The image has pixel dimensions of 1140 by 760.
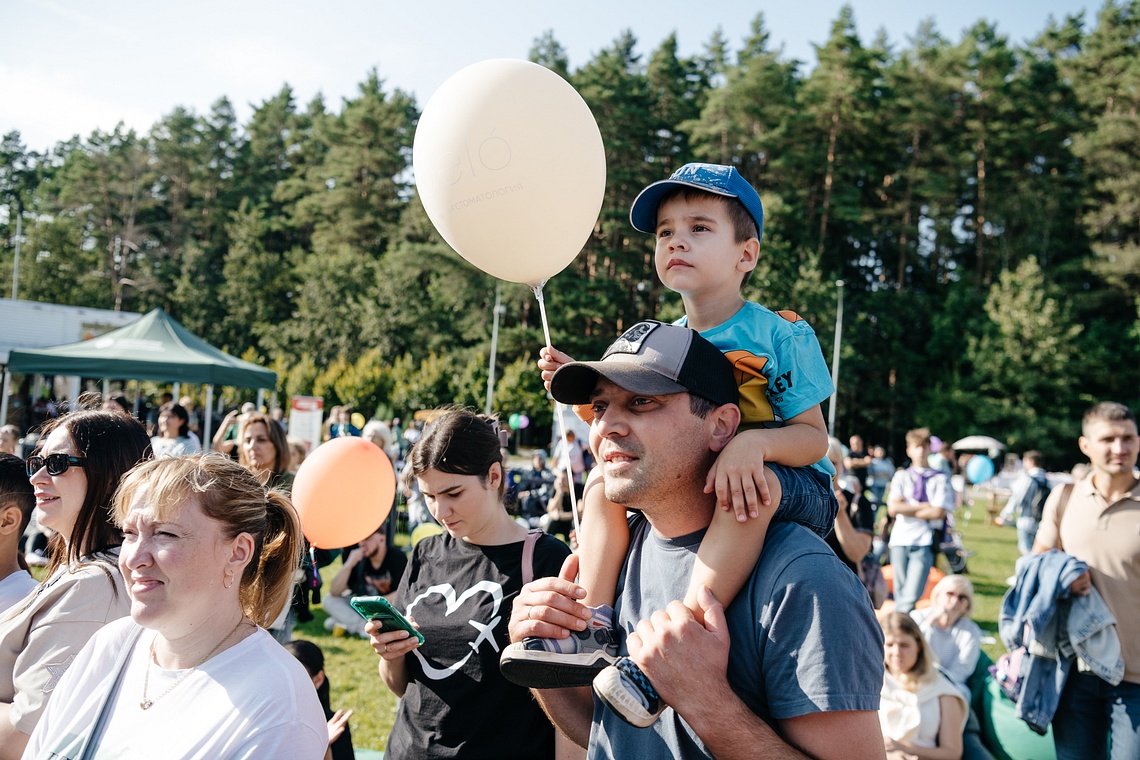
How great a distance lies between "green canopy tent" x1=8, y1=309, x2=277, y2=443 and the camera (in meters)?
11.5

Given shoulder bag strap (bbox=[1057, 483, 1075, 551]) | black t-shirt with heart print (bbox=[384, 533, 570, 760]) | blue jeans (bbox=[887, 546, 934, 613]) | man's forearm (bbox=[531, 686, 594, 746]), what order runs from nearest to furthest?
man's forearm (bbox=[531, 686, 594, 746]), black t-shirt with heart print (bbox=[384, 533, 570, 760]), shoulder bag strap (bbox=[1057, 483, 1075, 551]), blue jeans (bbox=[887, 546, 934, 613])

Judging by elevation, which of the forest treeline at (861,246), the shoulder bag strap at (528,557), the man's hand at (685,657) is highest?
the forest treeline at (861,246)

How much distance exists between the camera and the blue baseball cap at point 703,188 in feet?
6.76

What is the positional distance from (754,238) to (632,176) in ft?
107

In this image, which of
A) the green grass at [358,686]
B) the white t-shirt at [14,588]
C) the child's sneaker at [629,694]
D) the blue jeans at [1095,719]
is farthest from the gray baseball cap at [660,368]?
the green grass at [358,686]

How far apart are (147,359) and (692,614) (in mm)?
12481

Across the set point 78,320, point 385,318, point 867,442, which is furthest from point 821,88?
point 78,320

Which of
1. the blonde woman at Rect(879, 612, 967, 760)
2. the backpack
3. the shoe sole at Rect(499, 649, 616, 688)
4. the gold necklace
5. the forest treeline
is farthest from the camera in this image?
the forest treeline

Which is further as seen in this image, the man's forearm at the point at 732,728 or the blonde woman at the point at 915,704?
the blonde woman at the point at 915,704

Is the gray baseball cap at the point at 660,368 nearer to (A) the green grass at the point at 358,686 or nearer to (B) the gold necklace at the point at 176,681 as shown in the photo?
(B) the gold necklace at the point at 176,681

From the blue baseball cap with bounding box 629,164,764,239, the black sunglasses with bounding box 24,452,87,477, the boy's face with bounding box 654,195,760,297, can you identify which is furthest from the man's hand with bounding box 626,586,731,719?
the black sunglasses with bounding box 24,452,87,477

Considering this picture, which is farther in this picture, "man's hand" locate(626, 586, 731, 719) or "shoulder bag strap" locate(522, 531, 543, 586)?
"shoulder bag strap" locate(522, 531, 543, 586)

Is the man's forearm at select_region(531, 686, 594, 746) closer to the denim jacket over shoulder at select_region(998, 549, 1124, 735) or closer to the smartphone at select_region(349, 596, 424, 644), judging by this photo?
the smartphone at select_region(349, 596, 424, 644)

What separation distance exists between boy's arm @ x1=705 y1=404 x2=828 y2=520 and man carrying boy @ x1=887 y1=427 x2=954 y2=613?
19.9 ft
